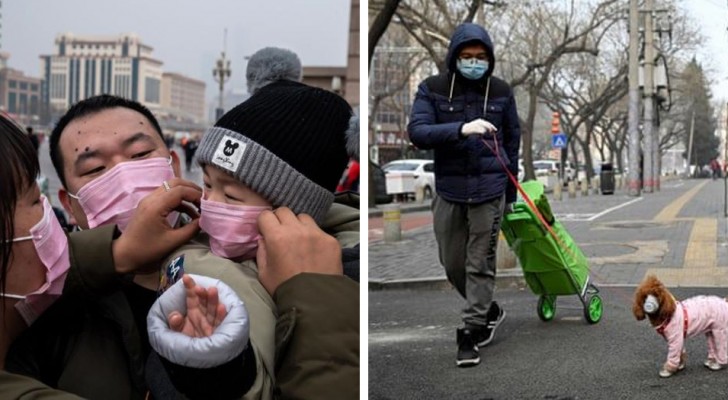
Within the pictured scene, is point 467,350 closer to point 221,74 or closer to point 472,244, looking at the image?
point 472,244

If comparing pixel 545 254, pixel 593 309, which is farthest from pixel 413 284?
pixel 593 309

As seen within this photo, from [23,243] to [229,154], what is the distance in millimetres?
269

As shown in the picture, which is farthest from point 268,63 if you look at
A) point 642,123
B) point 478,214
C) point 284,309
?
point 478,214

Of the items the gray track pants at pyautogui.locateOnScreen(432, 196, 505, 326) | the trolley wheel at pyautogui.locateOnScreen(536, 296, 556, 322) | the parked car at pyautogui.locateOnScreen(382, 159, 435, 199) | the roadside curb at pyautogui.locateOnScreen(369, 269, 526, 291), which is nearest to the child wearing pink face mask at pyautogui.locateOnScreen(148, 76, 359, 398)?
the gray track pants at pyautogui.locateOnScreen(432, 196, 505, 326)

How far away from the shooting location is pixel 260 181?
1.07 m

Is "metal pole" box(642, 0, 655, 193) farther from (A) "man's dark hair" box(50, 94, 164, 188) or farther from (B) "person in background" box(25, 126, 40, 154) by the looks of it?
(B) "person in background" box(25, 126, 40, 154)

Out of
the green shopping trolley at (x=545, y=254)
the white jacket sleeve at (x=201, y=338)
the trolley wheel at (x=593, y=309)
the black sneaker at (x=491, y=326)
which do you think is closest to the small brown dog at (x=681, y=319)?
the trolley wheel at (x=593, y=309)

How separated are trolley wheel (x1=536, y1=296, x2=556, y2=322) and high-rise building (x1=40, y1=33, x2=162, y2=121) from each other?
245 cm

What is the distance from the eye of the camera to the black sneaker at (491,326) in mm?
3162

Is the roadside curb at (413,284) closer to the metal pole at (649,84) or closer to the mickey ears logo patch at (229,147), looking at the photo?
the metal pole at (649,84)

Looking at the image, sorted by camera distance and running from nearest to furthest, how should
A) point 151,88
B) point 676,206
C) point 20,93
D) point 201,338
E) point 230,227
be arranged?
1. point 201,338
2. point 230,227
3. point 20,93
4. point 151,88
5. point 676,206

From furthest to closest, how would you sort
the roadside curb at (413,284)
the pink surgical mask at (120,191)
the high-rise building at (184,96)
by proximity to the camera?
the roadside curb at (413,284)
the high-rise building at (184,96)
the pink surgical mask at (120,191)

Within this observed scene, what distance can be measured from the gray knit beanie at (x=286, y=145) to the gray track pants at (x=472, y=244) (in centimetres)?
186

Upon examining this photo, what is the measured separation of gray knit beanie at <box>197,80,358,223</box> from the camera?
108cm
